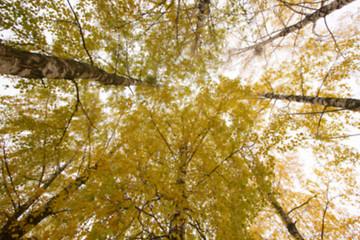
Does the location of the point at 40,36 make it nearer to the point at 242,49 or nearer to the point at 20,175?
the point at 20,175

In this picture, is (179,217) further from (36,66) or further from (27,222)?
(27,222)

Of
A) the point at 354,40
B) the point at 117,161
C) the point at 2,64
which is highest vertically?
the point at 354,40

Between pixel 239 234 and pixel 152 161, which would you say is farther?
pixel 152 161

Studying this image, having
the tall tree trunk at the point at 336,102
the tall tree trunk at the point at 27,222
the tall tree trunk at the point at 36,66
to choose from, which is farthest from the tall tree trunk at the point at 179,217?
the tall tree trunk at the point at 336,102

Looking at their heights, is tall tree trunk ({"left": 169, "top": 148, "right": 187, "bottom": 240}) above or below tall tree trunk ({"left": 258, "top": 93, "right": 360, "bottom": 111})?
below

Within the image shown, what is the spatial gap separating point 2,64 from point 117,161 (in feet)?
6.13

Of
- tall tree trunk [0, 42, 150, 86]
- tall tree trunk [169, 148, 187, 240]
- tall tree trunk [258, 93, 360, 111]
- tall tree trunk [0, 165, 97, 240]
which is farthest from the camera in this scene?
tall tree trunk [258, 93, 360, 111]

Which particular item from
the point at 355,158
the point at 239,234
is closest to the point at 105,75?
the point at 239,234

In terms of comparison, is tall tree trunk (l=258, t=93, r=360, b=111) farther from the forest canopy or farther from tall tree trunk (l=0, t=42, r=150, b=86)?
tall tree trunk (l=0, t=42, r=150, b=86)

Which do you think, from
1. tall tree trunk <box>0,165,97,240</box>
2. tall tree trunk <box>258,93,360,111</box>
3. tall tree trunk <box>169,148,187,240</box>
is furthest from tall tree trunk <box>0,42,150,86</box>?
tall tree trunk <box>258,93,360,111</box>

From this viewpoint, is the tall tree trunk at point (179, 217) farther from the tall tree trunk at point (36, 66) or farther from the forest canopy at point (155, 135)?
the tall tree trunk at point (36, 66)

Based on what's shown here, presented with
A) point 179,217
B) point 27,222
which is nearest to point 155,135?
point 179,217

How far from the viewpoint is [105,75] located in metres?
3.29

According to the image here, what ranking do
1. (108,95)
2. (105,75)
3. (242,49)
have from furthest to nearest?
1. (242,49)
2. (108,95)
3. (105,75)
